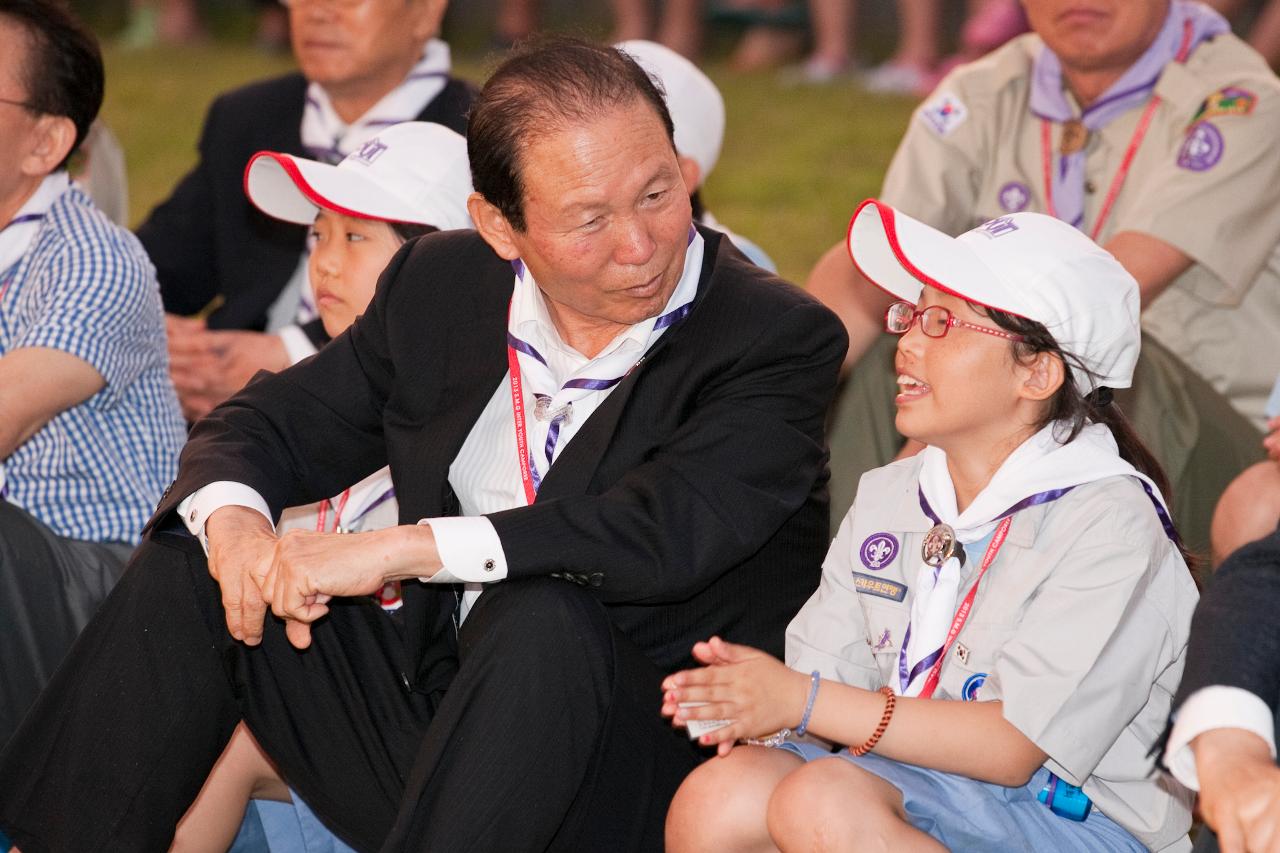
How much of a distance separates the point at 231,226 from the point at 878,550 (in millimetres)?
2259

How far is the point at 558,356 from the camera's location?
2.79 metres

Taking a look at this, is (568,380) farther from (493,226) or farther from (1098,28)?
(1098,28)

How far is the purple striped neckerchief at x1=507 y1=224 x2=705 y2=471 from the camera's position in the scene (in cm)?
269

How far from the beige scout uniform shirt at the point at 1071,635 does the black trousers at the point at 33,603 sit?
53.6 inches

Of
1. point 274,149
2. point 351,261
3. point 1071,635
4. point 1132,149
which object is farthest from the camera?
point 274,149

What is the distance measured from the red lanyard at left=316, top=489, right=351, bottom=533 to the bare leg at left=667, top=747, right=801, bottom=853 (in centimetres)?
106

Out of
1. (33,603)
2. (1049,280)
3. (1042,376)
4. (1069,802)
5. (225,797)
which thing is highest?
(1049,280)

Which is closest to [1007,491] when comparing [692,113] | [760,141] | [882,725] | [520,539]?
[882,725]

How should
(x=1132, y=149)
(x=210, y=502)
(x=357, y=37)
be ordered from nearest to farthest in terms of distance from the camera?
(x=210, y=502) → (x=1132, y=149) → (x=357, y=37)

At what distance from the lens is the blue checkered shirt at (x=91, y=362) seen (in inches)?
128

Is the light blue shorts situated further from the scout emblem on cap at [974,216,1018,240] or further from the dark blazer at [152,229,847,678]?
the scout emblem on cap at [974,216,1018,240]

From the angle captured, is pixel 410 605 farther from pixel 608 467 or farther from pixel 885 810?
pixel 885 810

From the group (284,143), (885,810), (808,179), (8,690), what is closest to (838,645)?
(885,810)

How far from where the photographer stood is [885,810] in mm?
2246
